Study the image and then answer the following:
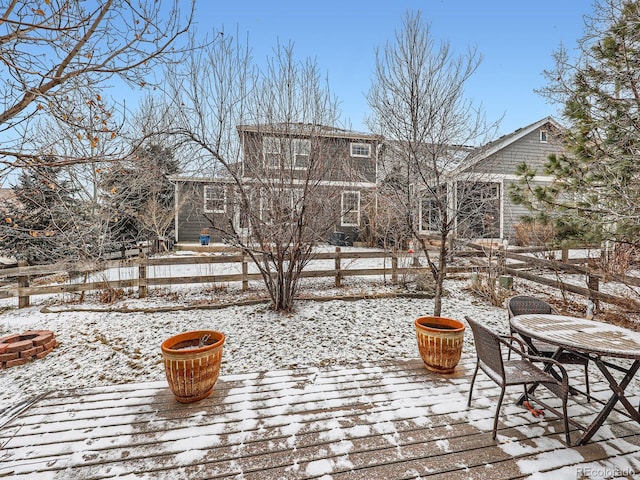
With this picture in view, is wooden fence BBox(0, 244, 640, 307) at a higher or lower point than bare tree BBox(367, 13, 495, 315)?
lower

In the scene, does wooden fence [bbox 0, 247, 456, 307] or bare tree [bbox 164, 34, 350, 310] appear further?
wooden fence [bbox 0, 247, 456, 307]

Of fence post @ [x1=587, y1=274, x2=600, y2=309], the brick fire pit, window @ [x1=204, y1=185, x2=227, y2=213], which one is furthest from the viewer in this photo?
window @ [x1=204, y1=185, x2=227, y2=213]

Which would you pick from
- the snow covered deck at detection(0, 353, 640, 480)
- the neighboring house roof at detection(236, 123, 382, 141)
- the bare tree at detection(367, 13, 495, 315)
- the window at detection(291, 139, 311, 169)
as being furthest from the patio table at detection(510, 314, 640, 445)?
the window at detection(291, 139, 311, 169)

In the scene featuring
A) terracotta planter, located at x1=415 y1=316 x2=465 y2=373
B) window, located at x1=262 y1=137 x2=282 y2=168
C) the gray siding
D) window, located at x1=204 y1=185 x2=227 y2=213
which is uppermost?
the gray siding

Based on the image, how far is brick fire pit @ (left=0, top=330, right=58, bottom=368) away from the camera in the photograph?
3701 millimetres

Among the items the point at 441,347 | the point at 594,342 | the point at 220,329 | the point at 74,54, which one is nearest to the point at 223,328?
the point at 220,329

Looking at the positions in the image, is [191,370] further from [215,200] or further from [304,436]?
[215,200]

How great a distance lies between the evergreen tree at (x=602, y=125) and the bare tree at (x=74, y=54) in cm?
525

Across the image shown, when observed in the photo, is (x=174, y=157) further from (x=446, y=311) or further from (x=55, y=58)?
(x=446, y=311)

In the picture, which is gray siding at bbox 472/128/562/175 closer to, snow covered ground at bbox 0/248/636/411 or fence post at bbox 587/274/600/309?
snow covered ground at bbox 0/248/636/411

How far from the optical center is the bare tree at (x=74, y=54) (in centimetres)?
221

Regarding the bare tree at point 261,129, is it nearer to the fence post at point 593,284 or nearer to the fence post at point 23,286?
the fence post at point 23,286

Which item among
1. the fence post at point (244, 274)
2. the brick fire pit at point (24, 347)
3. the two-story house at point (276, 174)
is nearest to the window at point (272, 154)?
the two-story house at point (276, 174)

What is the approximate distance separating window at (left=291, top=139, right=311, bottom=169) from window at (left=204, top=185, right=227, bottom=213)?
1446 mm
